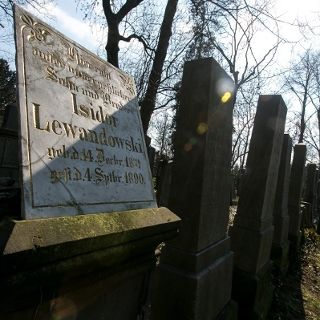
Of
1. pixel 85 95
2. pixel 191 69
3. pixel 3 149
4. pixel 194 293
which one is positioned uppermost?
pixel 191 69

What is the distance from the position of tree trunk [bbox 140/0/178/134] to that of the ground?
17.7 feet

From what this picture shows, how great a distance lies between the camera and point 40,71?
Answer: 1836 mm

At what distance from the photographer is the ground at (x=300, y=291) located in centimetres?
549

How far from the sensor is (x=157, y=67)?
10.7 m

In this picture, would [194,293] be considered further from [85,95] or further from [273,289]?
[273,289]

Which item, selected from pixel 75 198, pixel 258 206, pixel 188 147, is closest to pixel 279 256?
pixel 258 206

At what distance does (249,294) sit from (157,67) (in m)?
7.65

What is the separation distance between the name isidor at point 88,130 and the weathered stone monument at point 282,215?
5596 millimetres

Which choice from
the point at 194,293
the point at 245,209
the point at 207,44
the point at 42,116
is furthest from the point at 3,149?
the point at 207,44

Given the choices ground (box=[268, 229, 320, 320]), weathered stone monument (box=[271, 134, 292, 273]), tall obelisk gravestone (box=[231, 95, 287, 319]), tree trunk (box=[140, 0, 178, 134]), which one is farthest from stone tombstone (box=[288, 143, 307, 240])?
tall obelisk gravestone (box=[231, 95, 287, 319])

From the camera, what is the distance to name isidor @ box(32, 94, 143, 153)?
1.73 metres

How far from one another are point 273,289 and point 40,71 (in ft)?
17.6

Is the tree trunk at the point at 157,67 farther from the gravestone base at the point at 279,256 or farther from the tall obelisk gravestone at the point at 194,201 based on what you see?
the tall obelisk gravestone at the point at 194,201

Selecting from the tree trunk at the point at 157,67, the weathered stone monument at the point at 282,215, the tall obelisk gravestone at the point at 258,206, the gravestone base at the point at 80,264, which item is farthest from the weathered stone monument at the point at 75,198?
the tree trunk at the point at 157,67
